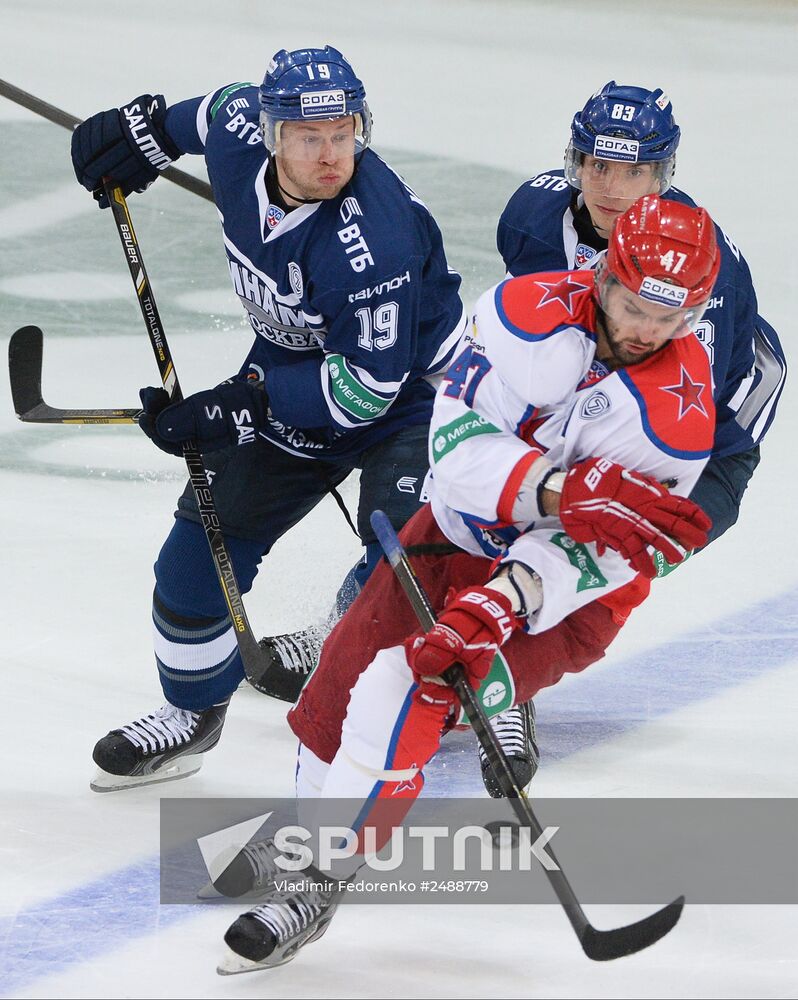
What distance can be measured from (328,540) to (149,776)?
117cm

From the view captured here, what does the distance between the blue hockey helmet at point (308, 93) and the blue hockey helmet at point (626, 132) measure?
0.44 metres

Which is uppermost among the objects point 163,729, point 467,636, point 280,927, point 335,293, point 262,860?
point 335,293

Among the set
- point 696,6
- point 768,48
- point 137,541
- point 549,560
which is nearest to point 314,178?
point 549,560

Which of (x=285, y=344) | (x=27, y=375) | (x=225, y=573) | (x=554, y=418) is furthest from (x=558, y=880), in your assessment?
(x=27, y=375)

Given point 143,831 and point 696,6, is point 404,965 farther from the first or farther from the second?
point 696,6

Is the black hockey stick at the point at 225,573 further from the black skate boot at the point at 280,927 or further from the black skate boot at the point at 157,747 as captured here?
the black skate boot at the point at 280,927

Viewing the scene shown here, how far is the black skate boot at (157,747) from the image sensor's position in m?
2.86

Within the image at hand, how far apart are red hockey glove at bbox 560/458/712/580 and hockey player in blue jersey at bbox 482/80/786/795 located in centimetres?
77

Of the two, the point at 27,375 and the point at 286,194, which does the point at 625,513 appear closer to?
the point at 286,194

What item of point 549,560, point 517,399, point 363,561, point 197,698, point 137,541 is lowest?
point 137,541

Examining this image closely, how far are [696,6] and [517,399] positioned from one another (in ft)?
19.1

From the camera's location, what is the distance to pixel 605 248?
2877mm

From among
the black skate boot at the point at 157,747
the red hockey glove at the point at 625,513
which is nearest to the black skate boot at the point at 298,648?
the black skate boot at the point at 157,747

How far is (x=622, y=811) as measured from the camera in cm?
280
